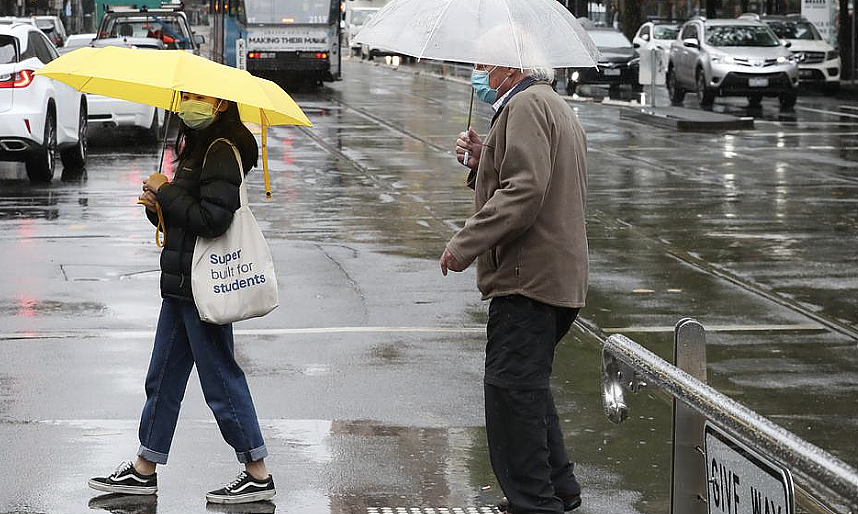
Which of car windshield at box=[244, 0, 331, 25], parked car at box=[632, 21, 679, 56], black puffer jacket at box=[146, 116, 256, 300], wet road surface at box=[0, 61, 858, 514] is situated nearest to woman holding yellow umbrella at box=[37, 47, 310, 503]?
black puffer jacket at box=[146, 116, 256, 300]

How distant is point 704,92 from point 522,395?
2843cm

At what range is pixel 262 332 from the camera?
9.34 m

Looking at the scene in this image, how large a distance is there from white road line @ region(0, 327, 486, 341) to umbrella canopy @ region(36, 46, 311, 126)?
2933 millimetres

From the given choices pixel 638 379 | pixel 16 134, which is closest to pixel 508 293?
pixel 638 379

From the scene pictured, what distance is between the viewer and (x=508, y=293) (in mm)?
5238

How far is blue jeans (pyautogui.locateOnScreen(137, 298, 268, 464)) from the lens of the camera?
6.03m

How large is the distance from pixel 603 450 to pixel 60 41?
4018 centimetres

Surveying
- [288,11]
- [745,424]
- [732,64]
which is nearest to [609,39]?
[288,11]

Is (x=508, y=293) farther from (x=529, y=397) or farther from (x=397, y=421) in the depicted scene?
(x=397, y=421)

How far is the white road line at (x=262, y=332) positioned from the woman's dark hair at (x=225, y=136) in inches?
127

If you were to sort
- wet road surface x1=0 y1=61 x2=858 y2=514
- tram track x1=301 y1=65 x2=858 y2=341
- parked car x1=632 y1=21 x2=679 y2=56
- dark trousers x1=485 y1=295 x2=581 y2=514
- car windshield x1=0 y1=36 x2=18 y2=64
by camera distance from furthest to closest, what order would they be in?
1. parked car x1=632 y1=21 x2=679 y2=56
2. car windshield x1=0 y1=36 x2=18 y2=64
3. tram track x1=301 y1=65 x2=858 y2=341
4. wet road surface x1=0 y1=61 x2=858 y2=514
5. dark trousers x1=485 y1=295 x2=581 y2=514

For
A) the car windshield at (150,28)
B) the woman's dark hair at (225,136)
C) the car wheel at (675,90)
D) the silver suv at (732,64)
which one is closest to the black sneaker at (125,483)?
the woman's dark hair at (225,136)

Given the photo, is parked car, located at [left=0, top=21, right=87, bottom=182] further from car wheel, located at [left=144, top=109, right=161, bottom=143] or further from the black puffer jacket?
the black puffer jacket

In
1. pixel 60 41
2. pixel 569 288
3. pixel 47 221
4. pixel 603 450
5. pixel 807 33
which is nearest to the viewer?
pixel 569 288
